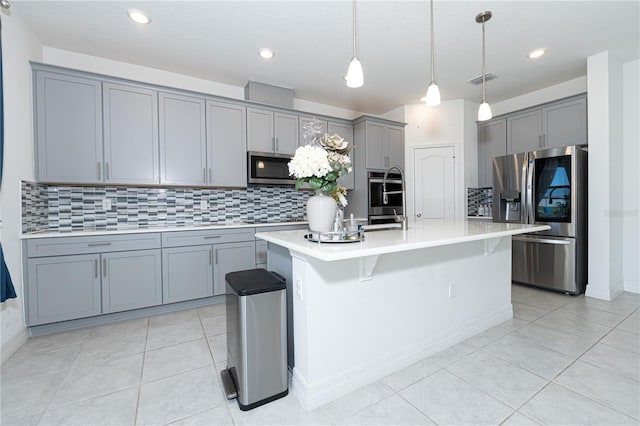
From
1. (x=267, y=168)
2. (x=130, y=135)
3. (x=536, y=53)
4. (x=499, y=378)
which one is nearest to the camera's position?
(x=499, y=378)

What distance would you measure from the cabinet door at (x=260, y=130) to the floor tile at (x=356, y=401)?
9.88 feet

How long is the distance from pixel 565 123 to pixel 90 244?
18.7 ft

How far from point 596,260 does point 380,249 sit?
11.5 ft

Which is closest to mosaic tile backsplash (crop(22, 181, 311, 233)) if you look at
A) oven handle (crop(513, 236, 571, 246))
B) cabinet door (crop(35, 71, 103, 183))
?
cabinet door (crop(35, 71, 103, 183))

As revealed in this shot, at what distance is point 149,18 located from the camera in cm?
254

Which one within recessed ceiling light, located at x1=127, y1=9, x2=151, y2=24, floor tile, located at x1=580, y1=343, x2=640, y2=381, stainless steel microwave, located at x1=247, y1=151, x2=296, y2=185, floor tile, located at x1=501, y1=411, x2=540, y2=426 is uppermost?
recessed ceiling light, located at x1=127, y1=9, x2=151, y2=24

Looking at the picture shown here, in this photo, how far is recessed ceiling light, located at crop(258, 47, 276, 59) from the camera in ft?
10.2

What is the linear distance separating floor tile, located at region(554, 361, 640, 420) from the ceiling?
112 inches

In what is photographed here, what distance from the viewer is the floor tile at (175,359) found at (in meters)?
1.98

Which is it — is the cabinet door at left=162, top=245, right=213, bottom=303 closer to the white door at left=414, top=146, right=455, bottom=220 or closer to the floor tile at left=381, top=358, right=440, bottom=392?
the floor tile at left=381, top=358, right=440, bottom=392

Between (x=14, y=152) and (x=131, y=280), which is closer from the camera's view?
(x=14, y=152)

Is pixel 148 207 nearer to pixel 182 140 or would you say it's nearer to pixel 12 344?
pixel 182 140

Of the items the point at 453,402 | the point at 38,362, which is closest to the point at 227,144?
the point at 38,362

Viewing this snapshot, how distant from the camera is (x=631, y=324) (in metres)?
2.62
